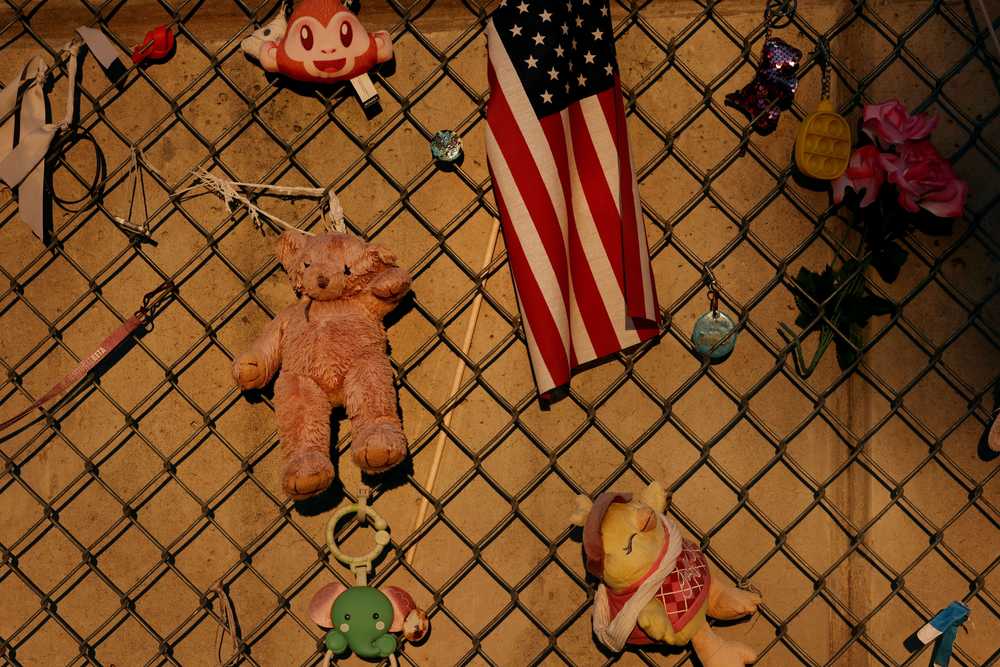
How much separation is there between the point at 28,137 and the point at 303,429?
0.81m

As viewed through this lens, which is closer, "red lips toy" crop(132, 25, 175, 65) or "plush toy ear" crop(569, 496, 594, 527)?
"plush toy ear" crop(569, 496, 594, 527)

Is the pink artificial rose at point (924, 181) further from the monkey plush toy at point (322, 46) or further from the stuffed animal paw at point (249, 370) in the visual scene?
the stuffed animal paw at point (249, 370)

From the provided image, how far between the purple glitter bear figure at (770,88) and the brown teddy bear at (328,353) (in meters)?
0.75

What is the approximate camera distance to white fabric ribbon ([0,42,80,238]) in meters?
2.12

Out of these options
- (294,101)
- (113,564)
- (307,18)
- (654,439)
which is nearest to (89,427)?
(113,564)

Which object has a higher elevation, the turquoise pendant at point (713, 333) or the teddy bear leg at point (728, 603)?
the turquoise pendant at point (713, 333)

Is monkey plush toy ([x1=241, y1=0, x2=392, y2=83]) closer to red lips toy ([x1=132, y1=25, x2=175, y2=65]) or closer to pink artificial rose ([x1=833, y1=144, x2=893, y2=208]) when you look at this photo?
red lips toy ([x1=132, y1=25, x2=175, y2=65])

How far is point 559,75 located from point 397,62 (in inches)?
13.6

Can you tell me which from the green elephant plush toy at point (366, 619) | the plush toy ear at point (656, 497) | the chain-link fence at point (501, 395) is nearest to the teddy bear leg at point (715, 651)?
the chain-link fence at point (501, 395)

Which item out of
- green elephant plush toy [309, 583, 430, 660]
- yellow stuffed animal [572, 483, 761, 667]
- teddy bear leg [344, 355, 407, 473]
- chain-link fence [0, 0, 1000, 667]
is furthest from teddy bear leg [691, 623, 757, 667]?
teddy bear leg [344, 355, 407, 473]

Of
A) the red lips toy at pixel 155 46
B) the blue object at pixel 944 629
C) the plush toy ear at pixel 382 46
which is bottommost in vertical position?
the blue object at pixel 944 629

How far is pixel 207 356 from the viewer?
7.08 feet

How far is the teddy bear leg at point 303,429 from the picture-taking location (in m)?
1.91

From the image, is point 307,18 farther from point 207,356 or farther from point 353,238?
point 207,356
